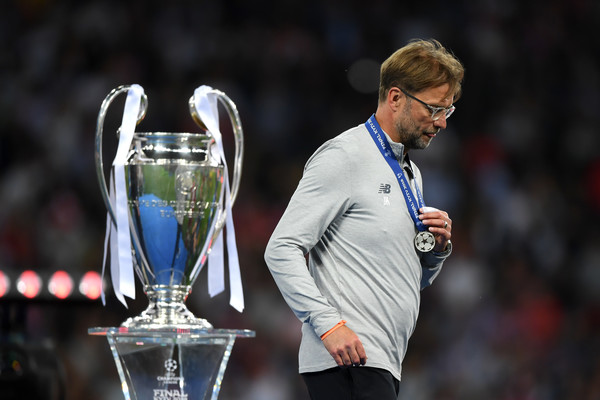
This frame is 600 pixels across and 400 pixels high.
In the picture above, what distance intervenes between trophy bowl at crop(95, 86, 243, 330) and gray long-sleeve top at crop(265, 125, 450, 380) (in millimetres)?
456

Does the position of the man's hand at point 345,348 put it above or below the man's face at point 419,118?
below

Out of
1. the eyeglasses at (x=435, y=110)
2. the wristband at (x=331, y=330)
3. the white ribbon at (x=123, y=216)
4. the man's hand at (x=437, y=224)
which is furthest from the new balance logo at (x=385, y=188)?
the white ribbon at (x=123, y=216)

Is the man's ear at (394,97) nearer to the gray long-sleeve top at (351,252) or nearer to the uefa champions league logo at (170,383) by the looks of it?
the gray long-sleeve top at (351,252)

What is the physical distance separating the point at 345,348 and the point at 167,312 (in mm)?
727

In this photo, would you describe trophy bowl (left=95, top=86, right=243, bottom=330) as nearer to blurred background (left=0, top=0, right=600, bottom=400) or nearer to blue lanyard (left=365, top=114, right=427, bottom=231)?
blue lanyard (left=365, top=114, right=427, bottom=231)

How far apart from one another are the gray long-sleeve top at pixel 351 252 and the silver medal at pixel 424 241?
0.02 m

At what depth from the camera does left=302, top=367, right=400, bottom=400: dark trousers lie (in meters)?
2.26

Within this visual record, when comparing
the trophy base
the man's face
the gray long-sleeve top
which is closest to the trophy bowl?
the trophy base

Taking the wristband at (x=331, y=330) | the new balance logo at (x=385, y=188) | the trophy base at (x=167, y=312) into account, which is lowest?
the trophy base at (x=167, y=312)

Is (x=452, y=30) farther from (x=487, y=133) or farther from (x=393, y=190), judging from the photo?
(x=393, y=190)

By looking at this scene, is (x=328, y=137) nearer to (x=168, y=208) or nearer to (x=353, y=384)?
(x=168, y=208)

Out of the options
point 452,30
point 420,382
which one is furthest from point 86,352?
point 452,30

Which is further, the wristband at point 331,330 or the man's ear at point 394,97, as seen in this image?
the man's ear at point 394,97

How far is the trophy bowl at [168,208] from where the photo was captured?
2688 mm
